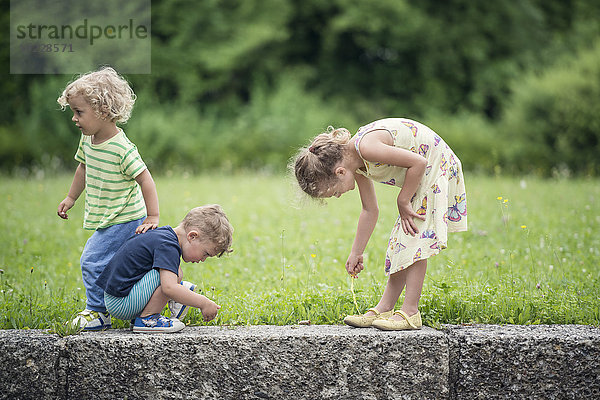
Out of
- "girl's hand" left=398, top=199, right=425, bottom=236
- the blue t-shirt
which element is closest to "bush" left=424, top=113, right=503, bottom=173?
"girl's hand" left=398, top=199, right=425, bottom=236

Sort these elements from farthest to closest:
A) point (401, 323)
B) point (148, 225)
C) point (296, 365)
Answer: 1. point (148, 225)
2. point (401, 323)
3. point (296, 365)

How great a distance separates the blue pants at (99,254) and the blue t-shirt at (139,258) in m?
0.22

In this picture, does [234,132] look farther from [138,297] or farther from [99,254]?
[138,297]

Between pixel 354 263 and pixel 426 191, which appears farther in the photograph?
pixel 354 263

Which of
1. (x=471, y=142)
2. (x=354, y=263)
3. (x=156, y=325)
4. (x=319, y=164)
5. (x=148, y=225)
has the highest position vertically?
(x=471, y=142)

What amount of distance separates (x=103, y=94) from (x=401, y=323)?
1.96 meters

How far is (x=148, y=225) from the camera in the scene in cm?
334

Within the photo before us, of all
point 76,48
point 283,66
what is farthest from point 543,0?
Result: point 76,48

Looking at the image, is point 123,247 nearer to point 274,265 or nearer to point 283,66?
point 274,265

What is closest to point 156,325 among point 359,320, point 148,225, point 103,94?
point 148,225

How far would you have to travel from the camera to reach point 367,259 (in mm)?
4879

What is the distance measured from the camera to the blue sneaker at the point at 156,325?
308cm

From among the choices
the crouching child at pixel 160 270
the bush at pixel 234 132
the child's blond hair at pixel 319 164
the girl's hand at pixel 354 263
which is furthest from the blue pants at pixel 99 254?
the bush at pixel 234 132

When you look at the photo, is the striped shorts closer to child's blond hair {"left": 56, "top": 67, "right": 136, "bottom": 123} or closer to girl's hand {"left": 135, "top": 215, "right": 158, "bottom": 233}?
girl's hand {"left": 135, "top": 215, "right": 158, "bottom": 233}
